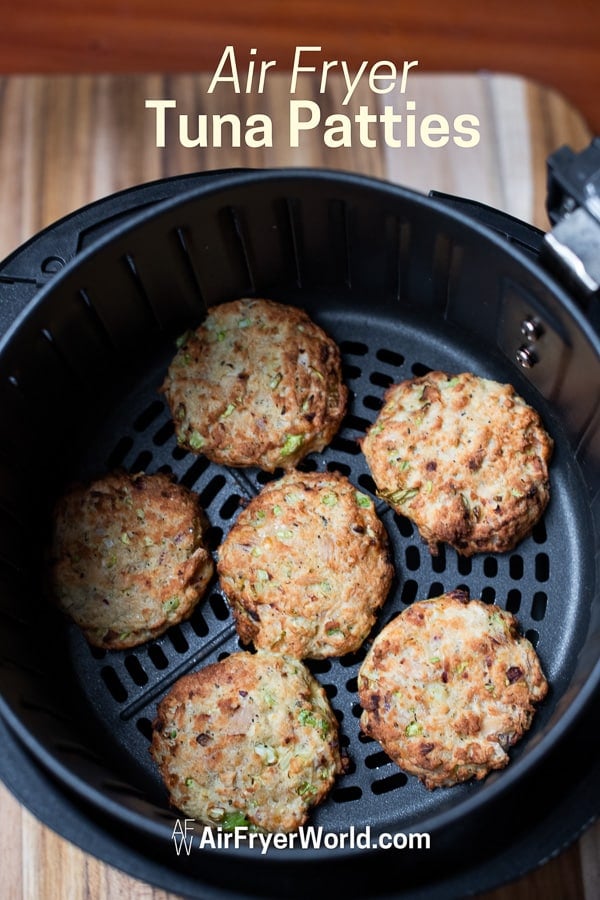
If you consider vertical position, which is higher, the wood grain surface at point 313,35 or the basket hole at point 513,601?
the wood grain surface at point 313,35

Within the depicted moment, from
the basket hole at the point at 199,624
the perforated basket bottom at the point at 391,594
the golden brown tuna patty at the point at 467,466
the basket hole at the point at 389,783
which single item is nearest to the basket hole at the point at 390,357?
the perforated basket bottom at the point at 391,594

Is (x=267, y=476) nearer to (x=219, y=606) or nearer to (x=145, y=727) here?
(x=219, y=606)

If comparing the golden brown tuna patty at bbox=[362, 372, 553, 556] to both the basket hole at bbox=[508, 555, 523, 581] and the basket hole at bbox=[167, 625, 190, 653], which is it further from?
the basket hole at bbox=[167, 625, 190, 653]

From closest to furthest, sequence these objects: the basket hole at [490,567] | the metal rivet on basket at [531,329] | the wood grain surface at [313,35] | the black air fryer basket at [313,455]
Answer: the black air fryer basket at [313,455] → the metal rivet on basket at [531,329] → the basket hole at [490,567] → the wood grain surface at [313,35]

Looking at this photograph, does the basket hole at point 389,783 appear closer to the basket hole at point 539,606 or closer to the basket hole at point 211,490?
the basket hole at point 539,606

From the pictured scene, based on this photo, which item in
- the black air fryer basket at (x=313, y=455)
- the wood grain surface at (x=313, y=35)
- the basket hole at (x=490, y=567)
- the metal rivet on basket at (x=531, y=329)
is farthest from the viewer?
the wood grain surface at (x=313, y=35)

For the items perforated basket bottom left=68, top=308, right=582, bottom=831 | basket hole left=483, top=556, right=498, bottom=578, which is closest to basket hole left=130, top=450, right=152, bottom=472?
perforated basket bottom left=68, top=308, right=582, bottom=831
